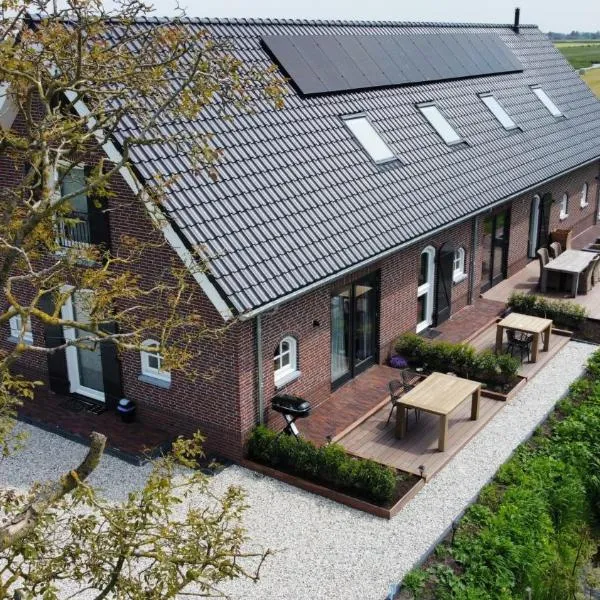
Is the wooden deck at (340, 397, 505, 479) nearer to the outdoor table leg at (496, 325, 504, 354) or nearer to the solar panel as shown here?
the outdoor table leg at (496, 325, 504, 354)

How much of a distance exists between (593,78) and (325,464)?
218 feet

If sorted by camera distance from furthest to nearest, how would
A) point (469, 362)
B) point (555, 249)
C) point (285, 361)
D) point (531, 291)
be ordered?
point (555, 249)
point (531, 291)
point (469, 362)
point (285, 361)

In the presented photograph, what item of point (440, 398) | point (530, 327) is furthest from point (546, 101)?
point (440, 398)

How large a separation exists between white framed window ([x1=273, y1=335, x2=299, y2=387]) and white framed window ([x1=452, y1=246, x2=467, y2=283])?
672 centimetres

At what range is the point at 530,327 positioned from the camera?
16.6 m

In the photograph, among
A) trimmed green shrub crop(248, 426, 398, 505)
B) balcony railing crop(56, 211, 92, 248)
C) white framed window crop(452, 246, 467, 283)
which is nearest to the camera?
trimmed green shrub crop(248, 426, 398, 505)

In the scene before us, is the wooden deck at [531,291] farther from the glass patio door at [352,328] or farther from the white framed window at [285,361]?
the white framed window at [285,361]

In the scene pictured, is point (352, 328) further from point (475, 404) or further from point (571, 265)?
point (571, 265)

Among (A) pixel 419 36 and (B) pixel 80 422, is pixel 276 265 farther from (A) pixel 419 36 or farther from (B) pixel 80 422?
(A) pixel 419 36

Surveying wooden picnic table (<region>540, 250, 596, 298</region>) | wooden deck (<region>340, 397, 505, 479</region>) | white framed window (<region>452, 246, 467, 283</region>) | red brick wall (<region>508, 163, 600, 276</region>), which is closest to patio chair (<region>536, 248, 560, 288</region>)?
wooden picnic table (<region>540, 250, 596, 298</region>)

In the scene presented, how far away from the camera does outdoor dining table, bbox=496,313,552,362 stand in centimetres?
1644

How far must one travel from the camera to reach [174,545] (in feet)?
19.3

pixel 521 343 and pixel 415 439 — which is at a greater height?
pixel 521 343

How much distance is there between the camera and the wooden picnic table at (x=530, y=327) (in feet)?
53.9
